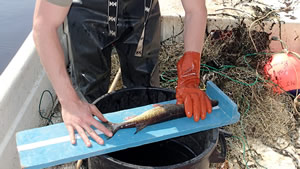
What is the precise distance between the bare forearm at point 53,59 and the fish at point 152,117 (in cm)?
26

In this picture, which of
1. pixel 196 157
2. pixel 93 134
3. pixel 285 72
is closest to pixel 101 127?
pixel 93 134

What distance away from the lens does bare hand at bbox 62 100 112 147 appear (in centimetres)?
158

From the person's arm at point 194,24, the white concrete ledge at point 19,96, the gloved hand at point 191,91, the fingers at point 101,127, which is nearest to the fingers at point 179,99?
the gloved hand at point 191,91

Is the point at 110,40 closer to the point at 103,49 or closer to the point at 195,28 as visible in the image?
the point at 103,49

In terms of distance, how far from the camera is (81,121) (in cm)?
161

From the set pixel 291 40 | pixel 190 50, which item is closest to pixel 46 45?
pixel 190 50

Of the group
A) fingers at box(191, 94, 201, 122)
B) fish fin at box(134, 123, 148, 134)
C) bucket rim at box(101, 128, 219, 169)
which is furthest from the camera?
fingers at box(191, 94, 201, 122)

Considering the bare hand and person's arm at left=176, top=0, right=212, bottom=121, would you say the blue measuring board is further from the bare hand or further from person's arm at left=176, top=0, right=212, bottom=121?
person's arm at left=176, top=0, right=212, bottom=121

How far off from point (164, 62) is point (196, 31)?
1410 mm

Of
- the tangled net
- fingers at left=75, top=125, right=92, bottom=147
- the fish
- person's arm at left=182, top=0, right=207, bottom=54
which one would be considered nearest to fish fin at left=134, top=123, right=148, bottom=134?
the fish

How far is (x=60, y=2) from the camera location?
1.54m

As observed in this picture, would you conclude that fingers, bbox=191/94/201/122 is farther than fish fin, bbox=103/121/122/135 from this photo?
Yes

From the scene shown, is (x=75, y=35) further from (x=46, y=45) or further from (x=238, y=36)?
(x=238, y=36)

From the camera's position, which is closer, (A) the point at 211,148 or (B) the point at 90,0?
(A) the point at 211,148
